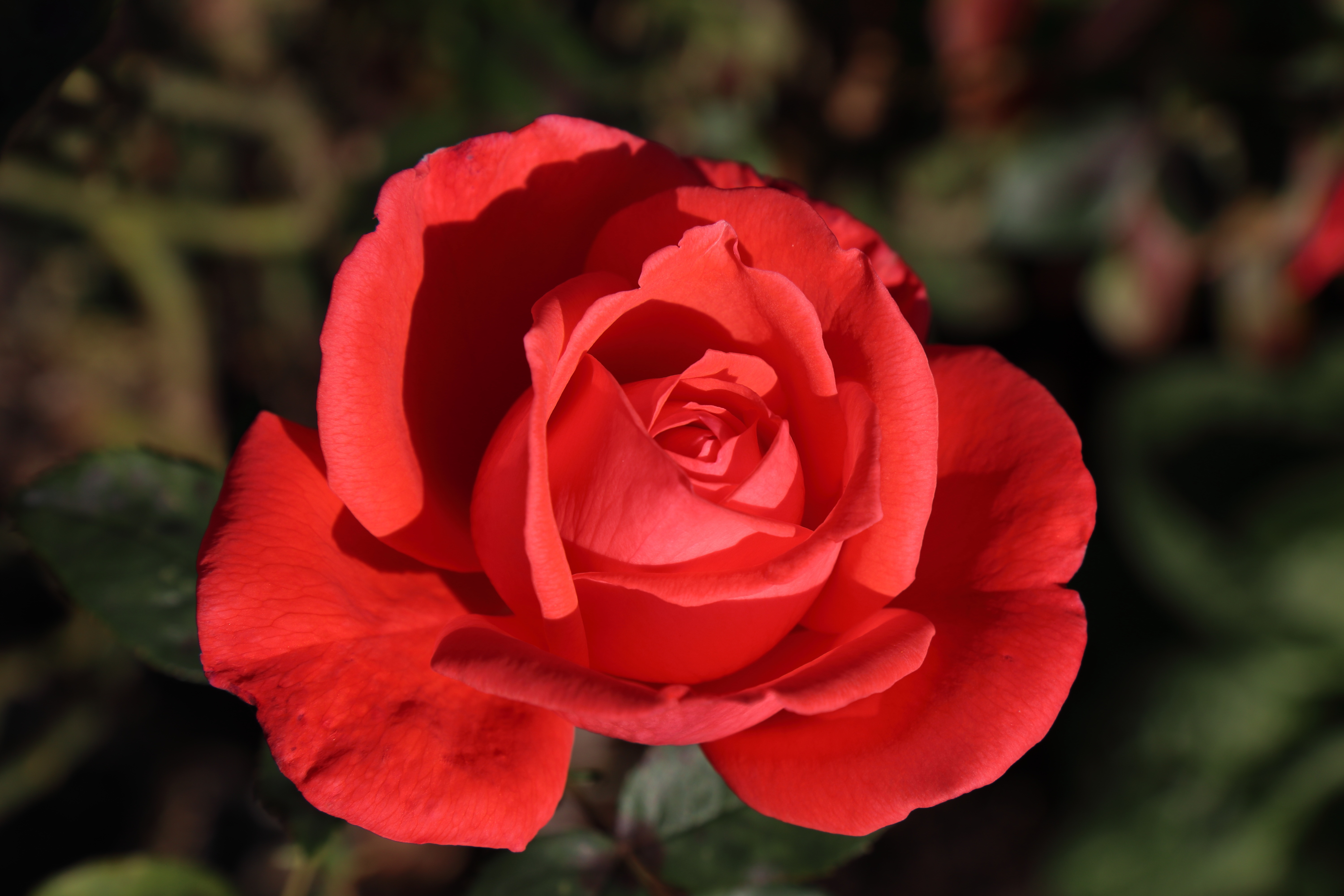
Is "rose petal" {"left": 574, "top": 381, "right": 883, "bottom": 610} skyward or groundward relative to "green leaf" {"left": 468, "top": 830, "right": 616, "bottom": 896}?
skyward

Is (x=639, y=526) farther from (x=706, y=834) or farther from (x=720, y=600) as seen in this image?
(x=706, y=834)

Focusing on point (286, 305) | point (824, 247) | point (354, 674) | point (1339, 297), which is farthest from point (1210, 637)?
point (286, 305)

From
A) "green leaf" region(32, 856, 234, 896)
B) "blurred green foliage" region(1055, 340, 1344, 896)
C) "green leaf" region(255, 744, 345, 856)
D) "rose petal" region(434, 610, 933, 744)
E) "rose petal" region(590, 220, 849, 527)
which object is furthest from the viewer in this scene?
"blurred green foliage" region(1055, 340, 1344, 896)

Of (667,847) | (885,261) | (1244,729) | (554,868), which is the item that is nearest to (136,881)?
(554,868)

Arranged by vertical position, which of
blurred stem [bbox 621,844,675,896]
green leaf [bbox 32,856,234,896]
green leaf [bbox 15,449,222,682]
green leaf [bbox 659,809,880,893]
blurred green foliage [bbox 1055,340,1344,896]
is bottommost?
blurred green foliage [bbox 1055,340,1344,896]

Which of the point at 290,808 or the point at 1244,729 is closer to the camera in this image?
the point at 290,808

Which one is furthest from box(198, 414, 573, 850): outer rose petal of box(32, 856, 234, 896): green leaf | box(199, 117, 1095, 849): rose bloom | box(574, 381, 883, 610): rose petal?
box(32, 856, 234, 896): green leaf

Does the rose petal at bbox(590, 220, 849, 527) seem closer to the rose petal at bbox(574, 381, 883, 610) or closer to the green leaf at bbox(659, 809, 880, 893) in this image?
the rose petal at bbox(574, 381, 883, 610)
